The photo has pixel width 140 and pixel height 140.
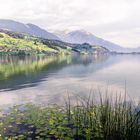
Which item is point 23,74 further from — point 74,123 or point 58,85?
point 74,123

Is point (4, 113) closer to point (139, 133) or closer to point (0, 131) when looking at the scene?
point (0, 131)

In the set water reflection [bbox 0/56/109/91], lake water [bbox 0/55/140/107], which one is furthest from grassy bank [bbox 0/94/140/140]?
water reflection [bbox 0/56/109/91]

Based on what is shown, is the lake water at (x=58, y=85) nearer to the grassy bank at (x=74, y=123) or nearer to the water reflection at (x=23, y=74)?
the water reflection at (x=23, y=74)

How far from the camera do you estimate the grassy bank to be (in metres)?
14.9

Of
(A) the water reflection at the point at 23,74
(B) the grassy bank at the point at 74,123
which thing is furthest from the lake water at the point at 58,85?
(B) the grassy bank at the point at 74,123

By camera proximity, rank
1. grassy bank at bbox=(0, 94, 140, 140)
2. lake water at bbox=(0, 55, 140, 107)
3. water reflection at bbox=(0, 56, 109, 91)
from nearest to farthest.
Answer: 1. grassy bank at bbox=(0, 94, 140, 140)
2. lake water at bbox=(0, 55, 140, 107)
3. water reflection at bbox=(0, 56, 109, 91)

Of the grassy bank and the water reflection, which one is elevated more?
the grassy bank

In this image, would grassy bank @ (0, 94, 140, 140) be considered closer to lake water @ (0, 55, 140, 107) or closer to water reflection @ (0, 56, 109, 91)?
lake water @ (0, 55, 140, 107)

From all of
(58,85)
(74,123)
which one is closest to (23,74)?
(58,85)

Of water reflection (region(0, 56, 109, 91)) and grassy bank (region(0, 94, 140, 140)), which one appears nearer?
grassy bank (region(0, 94, 140, 140))

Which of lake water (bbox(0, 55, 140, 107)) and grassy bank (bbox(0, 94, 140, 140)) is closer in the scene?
grassy bank (bbox(0, 94, 140, 140))

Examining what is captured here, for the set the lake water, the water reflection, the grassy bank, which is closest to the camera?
the grassy bank

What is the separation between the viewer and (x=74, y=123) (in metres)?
23.1

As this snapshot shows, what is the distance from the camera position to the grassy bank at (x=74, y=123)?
1490cm
